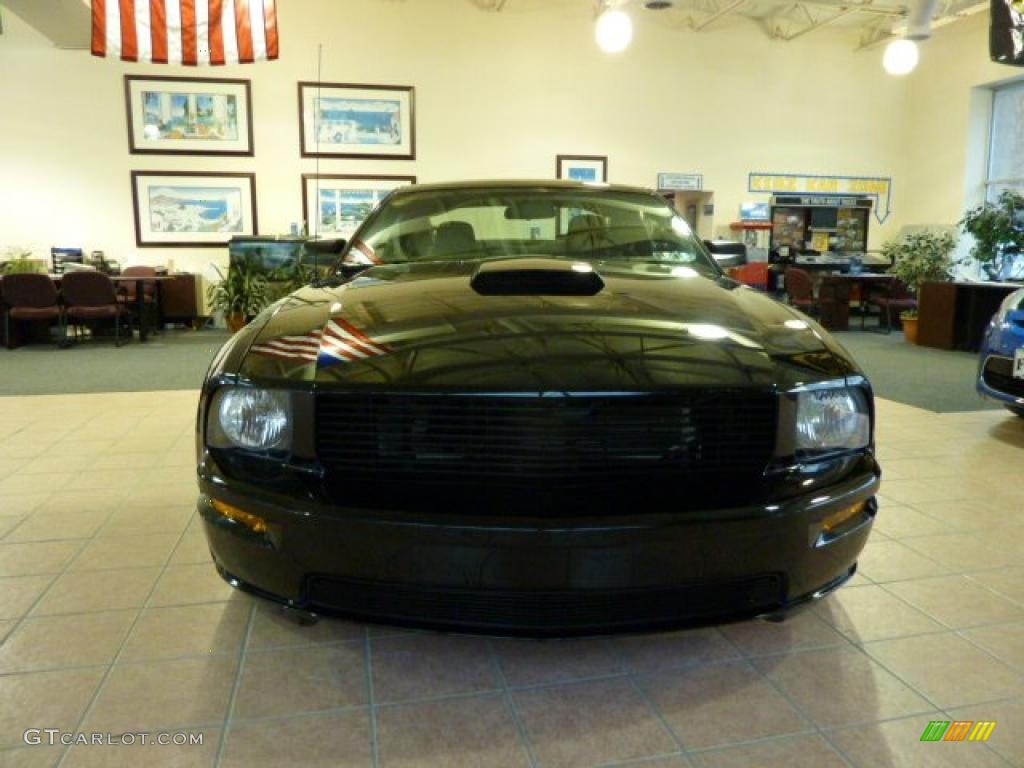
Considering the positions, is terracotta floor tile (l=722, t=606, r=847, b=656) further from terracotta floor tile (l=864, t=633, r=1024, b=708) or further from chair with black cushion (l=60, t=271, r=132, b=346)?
chair with black cushion (l=60, t=271, r=132, b=346)

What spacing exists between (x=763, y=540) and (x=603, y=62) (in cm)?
963

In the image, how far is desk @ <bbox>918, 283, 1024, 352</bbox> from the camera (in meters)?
7.00

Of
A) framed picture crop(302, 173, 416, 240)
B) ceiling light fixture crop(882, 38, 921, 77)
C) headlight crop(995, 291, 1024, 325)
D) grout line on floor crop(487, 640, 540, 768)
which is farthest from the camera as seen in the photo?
framed picture crop(302, 173, 416, 240)

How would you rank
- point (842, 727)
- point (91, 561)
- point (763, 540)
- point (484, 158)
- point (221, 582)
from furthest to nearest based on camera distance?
1. point (484, 158)
2. point (91, 561)
3. point (221, 582)
4. point (842, 727)
5. point (763, 540)

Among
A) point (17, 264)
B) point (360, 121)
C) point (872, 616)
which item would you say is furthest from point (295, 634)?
point (360, 121)

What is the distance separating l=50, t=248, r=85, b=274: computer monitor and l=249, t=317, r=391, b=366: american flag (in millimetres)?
8300

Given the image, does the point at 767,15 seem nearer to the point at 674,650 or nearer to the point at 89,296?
the point at 89,296

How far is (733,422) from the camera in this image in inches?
48.6

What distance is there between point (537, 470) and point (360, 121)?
8807 mm

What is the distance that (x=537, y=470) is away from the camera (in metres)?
1.20

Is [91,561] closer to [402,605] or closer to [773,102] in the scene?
[402,605]

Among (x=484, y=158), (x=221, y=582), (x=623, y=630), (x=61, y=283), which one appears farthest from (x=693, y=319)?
(x=484, y=158)

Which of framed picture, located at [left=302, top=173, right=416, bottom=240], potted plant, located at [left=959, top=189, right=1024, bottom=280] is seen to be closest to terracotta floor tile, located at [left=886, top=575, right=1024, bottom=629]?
potted plant, located at [left=959, top=189, right=1024, bottom=280]

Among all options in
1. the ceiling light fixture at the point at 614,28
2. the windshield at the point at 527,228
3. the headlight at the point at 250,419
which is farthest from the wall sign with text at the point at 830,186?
the headlight at the point at 250,419
